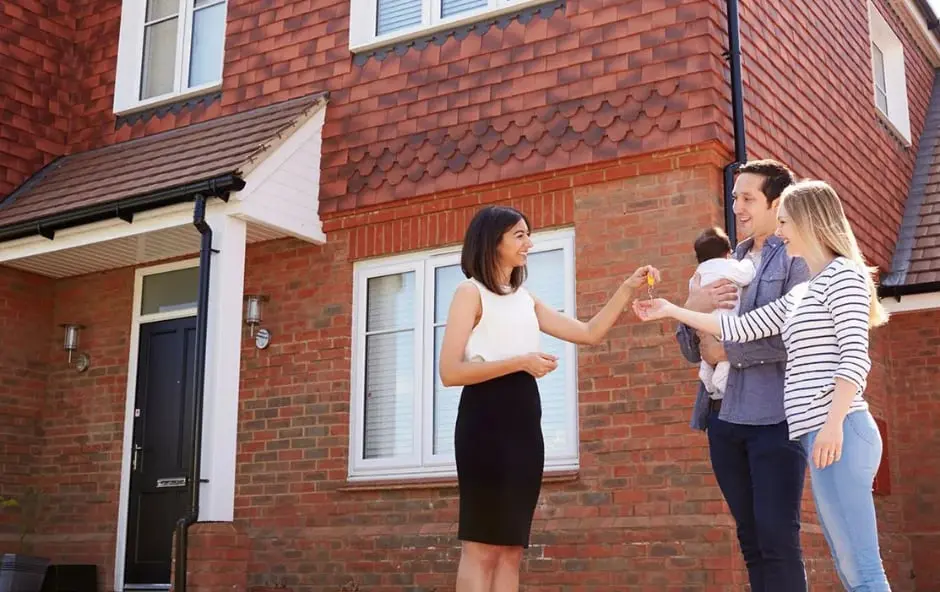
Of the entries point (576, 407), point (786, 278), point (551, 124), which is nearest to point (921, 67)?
point (551, 124)

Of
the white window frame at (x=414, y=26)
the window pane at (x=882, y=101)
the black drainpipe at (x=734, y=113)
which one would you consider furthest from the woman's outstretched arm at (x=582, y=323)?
the window pane at (x=882, y=101)

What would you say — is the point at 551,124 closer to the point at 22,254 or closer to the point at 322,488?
the point at 322,488

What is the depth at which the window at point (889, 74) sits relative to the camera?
11125 millimetres

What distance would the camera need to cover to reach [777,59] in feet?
26.9

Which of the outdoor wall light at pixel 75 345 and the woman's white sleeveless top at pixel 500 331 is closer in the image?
the woman's white sleeveless top at pixel 500 331

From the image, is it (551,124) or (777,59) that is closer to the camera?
(551,124)

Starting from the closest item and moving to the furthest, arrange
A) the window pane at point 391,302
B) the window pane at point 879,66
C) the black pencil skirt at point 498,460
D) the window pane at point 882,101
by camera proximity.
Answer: the black pencil skirt at point 498,460 → the window pane at point 391,302 → the window pane at point 882,101 → the window pane at point 879,66

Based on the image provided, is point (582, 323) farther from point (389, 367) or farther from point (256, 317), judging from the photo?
point (256, 317)

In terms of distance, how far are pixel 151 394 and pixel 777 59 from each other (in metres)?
5.60

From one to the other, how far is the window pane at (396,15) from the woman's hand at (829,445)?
5.88 metres

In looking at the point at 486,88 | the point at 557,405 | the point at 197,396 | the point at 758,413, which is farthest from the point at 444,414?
the point at 758,413

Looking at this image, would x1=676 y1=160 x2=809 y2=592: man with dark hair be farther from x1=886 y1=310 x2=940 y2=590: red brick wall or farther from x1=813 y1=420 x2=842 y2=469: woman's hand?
x1=886 y1=310 x2=940 y2=590: red brick wall

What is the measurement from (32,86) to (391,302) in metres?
4.25

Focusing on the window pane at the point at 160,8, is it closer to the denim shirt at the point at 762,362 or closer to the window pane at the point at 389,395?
the window pane at the point at 389,395
